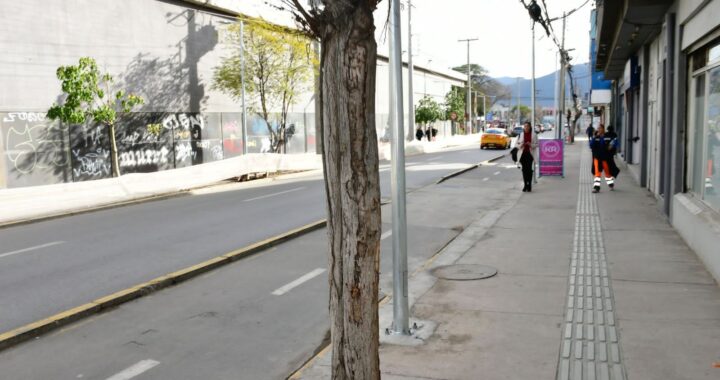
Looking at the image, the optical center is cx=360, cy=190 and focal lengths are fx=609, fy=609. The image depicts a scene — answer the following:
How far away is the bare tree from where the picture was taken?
3.08m

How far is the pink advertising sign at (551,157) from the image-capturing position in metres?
20.2

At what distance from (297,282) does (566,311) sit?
3371 mm

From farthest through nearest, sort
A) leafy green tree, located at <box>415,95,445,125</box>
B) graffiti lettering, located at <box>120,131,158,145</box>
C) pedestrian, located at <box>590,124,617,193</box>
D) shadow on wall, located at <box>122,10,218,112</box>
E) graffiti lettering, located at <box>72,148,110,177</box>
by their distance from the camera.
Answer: leafy green tree, located at <box>415,95,445,125</box>, shadow on wall, located at <box>122,10,218,112</box>, graffiti lettering, located at <box>120,131,158,145</box>, graffiti lettering, located at <box>72,148,110,177</box>, pedestrian, located at <box>590,124,617,193</box>

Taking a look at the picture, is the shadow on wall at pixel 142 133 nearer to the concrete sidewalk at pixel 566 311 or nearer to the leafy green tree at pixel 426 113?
the concrete sidewalk at pixel 566 311

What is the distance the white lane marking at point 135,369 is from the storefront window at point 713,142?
6.94 metres

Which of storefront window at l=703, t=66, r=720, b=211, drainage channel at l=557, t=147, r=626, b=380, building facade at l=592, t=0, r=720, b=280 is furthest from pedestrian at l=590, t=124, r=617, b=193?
storefront window at l=703, t=66, r=720, b=211

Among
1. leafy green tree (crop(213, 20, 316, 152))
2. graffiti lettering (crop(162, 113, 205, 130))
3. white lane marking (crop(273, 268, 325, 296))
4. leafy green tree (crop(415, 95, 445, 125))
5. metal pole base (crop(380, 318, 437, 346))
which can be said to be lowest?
white lane marking (crop(273, 268, 325, 296))

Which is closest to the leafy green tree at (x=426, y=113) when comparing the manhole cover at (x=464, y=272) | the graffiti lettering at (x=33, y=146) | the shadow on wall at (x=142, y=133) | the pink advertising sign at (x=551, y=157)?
the shadow on wall at (x=142, y=133)

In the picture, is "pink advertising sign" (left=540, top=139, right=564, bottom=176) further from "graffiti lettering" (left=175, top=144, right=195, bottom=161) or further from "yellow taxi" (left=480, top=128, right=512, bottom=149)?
Answer: "yellow taxi" (left=480, top=128, right=512, bottom=149)

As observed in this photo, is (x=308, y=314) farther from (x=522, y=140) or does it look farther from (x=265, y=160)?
(x=265, y=160)

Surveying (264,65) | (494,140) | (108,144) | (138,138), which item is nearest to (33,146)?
(108,144)

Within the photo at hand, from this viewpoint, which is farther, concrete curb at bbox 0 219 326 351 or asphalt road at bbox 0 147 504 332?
asphalt road at bbox 0 147 504 332

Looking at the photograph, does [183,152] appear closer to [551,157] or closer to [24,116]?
[24,116]

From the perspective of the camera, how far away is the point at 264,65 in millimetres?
29641
